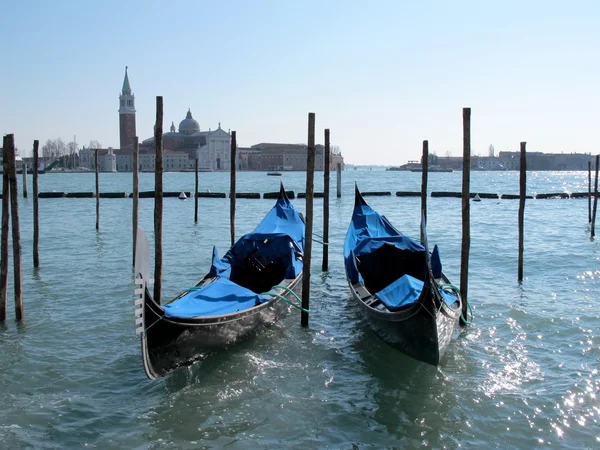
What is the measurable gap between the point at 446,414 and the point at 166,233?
10913mm

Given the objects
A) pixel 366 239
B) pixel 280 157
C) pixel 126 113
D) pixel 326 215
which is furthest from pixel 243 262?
pixel 280 157

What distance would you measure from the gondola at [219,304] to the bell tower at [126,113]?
84.7m

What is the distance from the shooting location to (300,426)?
405 cm

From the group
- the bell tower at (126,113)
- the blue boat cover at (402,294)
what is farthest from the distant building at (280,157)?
the blue boat cover at (402,294)

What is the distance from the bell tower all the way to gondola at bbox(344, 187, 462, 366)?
280 feet

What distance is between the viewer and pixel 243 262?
7.37m

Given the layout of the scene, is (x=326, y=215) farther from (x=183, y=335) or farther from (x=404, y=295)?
(x=183, y=335)

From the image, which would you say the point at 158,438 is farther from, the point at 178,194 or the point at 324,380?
the point at 178,194

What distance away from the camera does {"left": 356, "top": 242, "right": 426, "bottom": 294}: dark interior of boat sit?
7004mm

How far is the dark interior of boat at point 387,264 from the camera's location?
700 centimetres

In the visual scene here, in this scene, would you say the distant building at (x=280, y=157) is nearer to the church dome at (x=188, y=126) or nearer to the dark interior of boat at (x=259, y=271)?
the church dome at (x=188, y=126)

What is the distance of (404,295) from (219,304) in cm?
158

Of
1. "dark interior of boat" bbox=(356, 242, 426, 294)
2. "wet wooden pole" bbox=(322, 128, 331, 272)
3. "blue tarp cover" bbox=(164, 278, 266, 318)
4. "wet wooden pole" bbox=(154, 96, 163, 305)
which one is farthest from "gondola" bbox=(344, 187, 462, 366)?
"wet wooden pole" bbox=(154, 96, 163, 305)

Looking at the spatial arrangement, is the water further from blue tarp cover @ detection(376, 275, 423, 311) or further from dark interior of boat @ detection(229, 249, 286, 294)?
dark interior of boat @ detection(229, 249, 286, 294)
